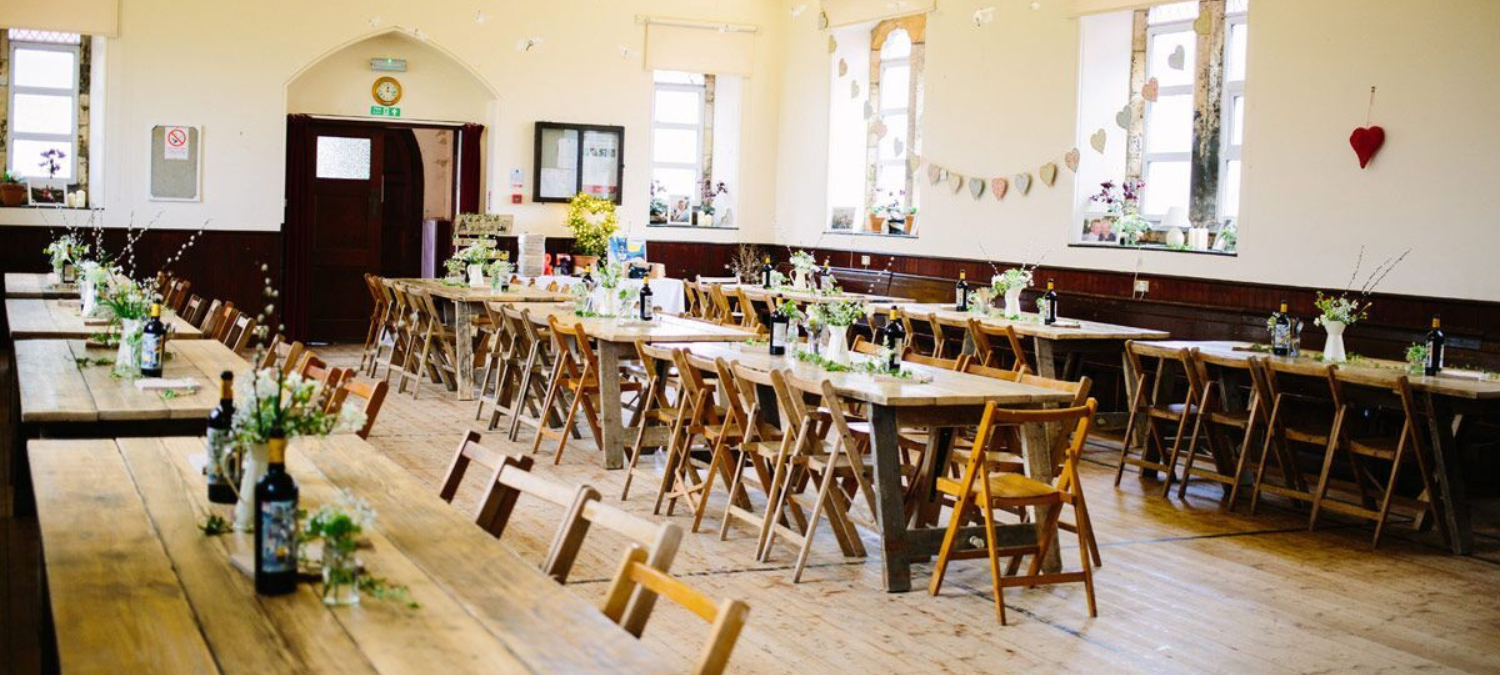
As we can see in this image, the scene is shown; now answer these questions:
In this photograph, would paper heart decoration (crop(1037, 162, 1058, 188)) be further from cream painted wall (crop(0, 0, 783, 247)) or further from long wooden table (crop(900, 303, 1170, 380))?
cream painted wall (crop(0, 0, 783, 247))

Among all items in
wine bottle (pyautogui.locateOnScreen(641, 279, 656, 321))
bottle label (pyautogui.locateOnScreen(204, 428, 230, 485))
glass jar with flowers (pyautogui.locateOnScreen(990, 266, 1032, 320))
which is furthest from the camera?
glass jar with flowers (pyautogui.locateOnScreen(990, 266, 1032, 320))

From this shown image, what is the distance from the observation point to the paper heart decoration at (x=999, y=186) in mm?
13844

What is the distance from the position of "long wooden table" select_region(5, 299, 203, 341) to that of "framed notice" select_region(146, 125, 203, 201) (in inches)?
209

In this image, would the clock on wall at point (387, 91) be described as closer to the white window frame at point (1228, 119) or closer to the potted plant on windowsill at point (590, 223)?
the potted plant on windowsill at point (590, 223)

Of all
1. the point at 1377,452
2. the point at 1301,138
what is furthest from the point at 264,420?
the point at 1301,138

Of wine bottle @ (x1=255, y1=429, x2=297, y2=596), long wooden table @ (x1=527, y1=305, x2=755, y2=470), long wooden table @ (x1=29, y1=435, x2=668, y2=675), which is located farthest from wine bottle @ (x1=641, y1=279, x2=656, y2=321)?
wine bottle @ (x1=255, y1=429, x2=297, y2=596)

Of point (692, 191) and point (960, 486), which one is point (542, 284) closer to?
point (692, 191)

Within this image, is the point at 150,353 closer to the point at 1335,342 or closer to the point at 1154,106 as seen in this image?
the point at 1335,342

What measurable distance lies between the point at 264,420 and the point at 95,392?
2581mm

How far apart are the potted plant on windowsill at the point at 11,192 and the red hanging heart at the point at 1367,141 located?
11.9m

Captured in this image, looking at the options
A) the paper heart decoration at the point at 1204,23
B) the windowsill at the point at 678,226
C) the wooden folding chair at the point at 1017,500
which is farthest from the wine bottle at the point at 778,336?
the windowsill at the point at 678,226

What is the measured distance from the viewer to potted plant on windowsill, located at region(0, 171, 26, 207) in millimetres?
14234

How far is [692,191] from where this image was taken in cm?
1761

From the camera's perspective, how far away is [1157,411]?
9031 millimetres
